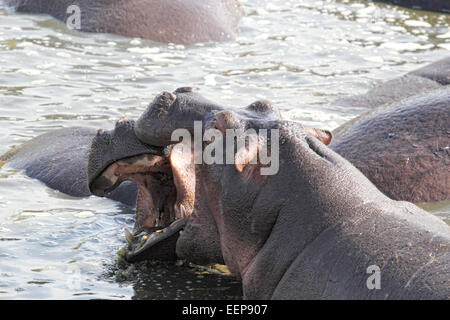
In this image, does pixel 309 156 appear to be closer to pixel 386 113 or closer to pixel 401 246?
pixel 401 246

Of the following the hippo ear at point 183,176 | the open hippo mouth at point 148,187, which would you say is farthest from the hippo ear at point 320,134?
the open hippo mouth at point 148,187

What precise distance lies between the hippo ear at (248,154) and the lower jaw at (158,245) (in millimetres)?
716

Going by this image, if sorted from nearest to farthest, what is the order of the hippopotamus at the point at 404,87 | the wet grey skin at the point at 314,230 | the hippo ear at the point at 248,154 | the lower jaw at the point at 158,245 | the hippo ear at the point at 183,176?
the wet grey skin at the point at 314,230
the hippo ear at the point at 248,154
the hippo ear at the point at 183,176
the lower jaw at the point at 158,245
the hippopotamus at the point at 404,87

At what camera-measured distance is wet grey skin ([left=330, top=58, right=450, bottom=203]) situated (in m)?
5.74

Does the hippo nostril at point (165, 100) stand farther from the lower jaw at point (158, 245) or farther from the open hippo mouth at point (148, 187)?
the lower jaw at point (158, 245)

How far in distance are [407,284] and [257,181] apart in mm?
746

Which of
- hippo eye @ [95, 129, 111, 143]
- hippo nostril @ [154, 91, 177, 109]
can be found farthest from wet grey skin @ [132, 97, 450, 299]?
hippo eye @ [95, 129, 111, 143]

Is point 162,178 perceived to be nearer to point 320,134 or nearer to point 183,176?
point 183,176

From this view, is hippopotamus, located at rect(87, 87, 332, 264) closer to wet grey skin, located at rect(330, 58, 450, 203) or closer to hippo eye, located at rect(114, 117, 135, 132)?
hippo eye, located at rect(114, 117, 135, 132)

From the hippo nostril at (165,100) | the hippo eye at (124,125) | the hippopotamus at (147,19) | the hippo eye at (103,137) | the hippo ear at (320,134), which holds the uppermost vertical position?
the hippo nostril at (165,100)

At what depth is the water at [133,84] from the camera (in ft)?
15.4

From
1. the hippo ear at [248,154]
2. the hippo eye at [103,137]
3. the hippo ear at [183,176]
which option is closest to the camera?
the hippo ear at [248,154]

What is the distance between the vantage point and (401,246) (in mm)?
3654

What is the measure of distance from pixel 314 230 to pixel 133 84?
17.8 feet
